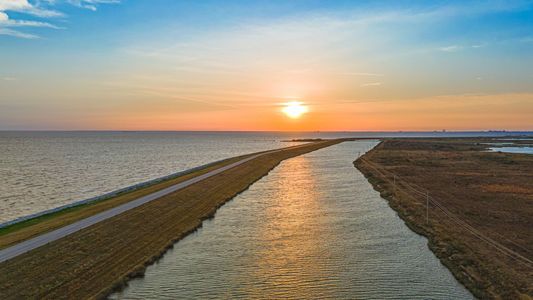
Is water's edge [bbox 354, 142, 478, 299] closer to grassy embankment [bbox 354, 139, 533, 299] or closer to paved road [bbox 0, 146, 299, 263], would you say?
grassy embankment [bbox 354, 139, 533, 299]

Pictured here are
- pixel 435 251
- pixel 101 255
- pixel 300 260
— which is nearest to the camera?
pixel 101 255

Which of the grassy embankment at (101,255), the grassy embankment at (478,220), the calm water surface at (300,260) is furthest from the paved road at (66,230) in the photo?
the grassy embankment at (478,220)

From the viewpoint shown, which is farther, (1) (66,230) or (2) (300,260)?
(1) (66,230)

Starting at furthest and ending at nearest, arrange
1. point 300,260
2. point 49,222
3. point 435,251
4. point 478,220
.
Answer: point 478,220, point 49,222, point 435,251, point 300,260

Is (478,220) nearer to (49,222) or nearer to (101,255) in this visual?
(101,255)

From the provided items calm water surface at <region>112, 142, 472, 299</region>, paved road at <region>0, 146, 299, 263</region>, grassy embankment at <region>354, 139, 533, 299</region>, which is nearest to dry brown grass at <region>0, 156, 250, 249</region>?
paved road at <region>0, 146, 299, 263</region>

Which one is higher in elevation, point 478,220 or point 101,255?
point 478,220

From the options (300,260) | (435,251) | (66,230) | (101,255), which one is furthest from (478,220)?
(66,230)

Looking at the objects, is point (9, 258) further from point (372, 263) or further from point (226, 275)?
point (372, 263)
